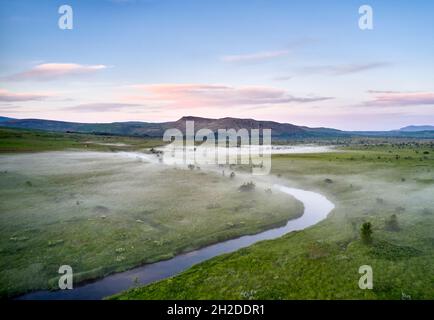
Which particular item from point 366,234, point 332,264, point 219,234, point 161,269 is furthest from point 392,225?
point 161,269

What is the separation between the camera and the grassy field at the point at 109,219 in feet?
96.8

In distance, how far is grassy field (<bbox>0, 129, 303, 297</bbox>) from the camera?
2952 cm

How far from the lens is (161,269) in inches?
1166

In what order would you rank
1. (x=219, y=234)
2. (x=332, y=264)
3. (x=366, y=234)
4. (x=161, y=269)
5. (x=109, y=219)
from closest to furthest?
(x=332, y=264), (x=161, y=269), (x=366, y=234), (x=219, y=234), (x=109, y=219)

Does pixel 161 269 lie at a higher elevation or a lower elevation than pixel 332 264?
lower

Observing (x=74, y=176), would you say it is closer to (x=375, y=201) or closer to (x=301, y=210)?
(x=301, y=210)

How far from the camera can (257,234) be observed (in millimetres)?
39188

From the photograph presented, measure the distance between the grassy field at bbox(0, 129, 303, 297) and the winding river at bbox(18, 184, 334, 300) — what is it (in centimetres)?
96

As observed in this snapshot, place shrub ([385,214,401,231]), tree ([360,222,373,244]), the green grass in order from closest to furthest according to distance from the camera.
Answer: the green grass, tree ([360,222,373,244]), shrub ([385,214,401,231])

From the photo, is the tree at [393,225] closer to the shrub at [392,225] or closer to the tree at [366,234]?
the shrub at [392,225]

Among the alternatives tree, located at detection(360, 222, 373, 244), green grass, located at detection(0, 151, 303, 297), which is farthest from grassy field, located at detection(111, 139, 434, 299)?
green grass, located at detection(0, 151, 303, 297)

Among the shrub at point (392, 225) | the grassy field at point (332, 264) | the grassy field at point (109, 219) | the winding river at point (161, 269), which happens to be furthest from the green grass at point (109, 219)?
the shrub at point (392, 225)

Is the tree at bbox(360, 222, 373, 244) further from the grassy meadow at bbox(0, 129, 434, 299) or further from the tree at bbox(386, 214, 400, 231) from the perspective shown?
the tree at bbox(386, 214, 400, 231)

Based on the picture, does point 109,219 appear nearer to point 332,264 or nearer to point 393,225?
point 332,264
